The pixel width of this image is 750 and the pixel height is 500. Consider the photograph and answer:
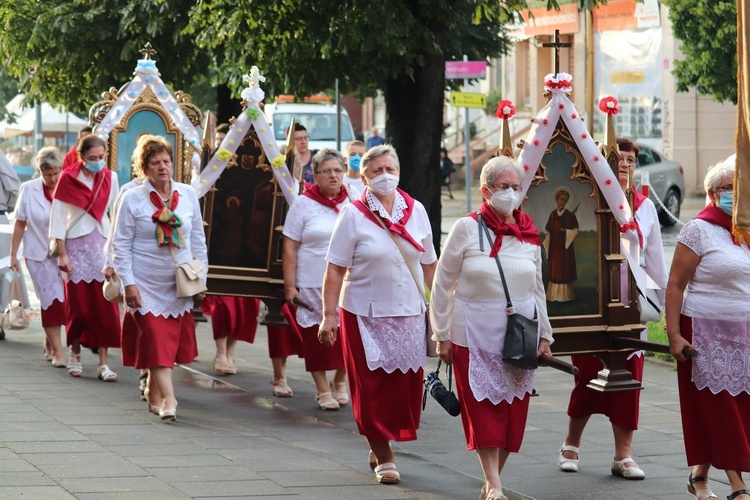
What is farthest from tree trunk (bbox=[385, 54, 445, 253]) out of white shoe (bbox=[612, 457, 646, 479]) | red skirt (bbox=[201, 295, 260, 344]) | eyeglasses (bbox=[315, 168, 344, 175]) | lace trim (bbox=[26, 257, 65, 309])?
white shoe (bbox=[612, 457, 646, 479])

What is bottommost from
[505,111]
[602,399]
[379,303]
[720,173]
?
[602,399]

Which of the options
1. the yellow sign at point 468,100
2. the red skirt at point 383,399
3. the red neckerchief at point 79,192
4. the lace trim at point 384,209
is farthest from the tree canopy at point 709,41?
the red skirt at point 383,399

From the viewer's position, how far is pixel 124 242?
9211mm

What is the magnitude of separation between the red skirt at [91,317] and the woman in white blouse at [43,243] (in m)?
0.54

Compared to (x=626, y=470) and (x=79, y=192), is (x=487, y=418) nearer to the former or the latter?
(x=626, y=470)

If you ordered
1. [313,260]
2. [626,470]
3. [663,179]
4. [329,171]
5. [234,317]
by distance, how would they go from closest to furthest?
[626,470]
[329,171]
[313,260]
[234,317]
[663,179]

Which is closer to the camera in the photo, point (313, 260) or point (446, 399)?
point (446, 399)

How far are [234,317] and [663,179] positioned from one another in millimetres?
19296

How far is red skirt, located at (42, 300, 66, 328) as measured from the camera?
11.8m

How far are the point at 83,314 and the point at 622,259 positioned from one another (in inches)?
195

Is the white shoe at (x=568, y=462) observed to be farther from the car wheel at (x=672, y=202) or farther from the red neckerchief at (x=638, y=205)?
the car wheel at (x=672, y=202)

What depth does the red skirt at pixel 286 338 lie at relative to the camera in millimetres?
10641

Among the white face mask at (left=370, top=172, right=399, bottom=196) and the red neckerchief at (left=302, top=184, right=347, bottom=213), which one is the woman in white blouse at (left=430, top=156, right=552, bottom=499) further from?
the red neckerchief at (left=302, top=184, right=347, bottom=213)

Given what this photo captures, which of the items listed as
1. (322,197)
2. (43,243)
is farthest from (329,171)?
(43,243)
